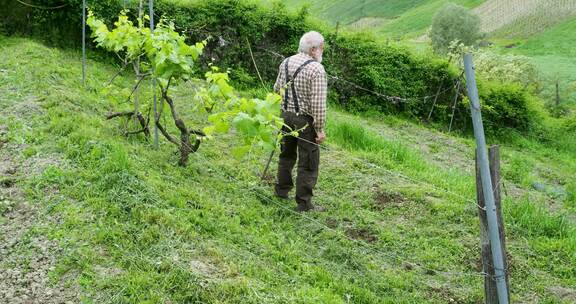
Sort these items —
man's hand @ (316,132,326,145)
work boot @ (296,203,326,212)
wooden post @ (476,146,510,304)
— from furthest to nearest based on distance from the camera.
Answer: work boot @ (296,203,326,212) < man's hand @ (316,132,326,145) < wooden post @ (476,146,510,304)

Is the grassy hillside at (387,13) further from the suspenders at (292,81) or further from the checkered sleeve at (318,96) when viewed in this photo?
the checkered sleeve at (318,96)

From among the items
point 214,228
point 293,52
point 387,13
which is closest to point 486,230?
point 214,228

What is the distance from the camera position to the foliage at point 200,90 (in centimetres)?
475

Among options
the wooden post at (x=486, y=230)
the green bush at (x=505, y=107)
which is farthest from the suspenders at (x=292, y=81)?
the green bush at (x=505, y=107)

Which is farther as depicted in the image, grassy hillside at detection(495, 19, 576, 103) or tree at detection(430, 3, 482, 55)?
tree at detection(430, 3, 482, 55)

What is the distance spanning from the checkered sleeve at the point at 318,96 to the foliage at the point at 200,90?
48 centimetres

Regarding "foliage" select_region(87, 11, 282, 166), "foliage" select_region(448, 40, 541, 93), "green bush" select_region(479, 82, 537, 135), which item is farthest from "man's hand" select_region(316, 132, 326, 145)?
"foliage" select_region(448, 40, 541, 93)

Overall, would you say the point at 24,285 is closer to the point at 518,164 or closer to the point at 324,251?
the point at 324,251

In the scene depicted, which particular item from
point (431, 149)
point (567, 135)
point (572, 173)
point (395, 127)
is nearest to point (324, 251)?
point (431, 149)

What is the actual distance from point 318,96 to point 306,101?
0.18 metres

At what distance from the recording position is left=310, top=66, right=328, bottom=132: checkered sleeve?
19.7 ft

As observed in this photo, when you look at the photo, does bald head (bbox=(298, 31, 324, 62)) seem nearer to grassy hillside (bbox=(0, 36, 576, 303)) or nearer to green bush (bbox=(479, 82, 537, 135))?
grassy hillside (bbox=(0, 36, 576, 303))

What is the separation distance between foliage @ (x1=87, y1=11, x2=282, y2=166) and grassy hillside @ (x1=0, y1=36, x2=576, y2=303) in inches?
34.7

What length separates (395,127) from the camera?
14.2 m
